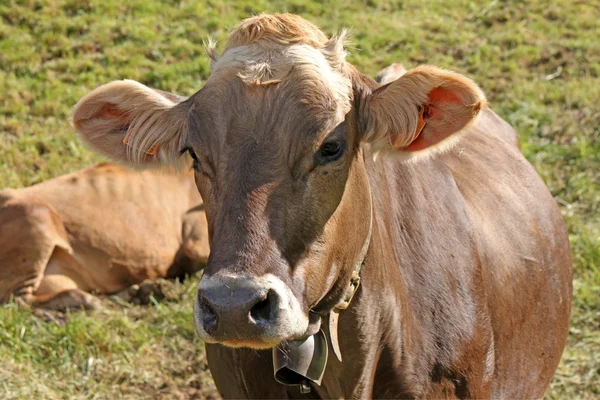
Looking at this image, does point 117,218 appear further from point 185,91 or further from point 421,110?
point 421,110

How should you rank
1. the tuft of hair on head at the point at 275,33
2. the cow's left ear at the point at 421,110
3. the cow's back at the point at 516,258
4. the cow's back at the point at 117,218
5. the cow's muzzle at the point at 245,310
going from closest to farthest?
the cow's muzzle at the point at 245,310 < the cow's left ear at the point at 421,110 < the tuft of hair on head at the point at 275,33 < the cow's back at the point at 516,258 < the cow's back at the point at 117,218

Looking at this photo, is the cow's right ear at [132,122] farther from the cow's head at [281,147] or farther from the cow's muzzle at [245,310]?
the cow's muzzle at [245,310]

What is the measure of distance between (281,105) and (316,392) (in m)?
1.16

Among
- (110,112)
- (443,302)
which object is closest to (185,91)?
(110,112)

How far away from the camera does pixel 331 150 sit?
9.62 ft

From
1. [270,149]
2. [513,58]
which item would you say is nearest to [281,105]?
[270,149]

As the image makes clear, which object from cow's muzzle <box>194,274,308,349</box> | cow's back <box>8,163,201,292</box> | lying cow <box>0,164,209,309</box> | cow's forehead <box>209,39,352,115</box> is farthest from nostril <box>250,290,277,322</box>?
cow's back <box>8,163,201,292</box>

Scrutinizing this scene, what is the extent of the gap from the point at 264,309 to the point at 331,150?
23.4 inches

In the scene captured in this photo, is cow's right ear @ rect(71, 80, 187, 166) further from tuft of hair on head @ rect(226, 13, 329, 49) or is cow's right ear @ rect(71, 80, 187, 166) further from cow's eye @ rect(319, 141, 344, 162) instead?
cow's eye @ rect(319, 141, 344, 162)

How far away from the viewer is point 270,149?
283 cm

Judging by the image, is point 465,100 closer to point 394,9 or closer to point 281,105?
point 281,105

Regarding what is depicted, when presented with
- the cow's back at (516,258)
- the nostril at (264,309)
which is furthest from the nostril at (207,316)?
the cow's back at (516,258)

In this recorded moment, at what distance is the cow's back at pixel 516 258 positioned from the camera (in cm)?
407

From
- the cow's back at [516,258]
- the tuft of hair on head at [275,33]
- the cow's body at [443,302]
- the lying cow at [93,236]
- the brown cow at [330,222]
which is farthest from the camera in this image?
the lying cow at [93,236]
